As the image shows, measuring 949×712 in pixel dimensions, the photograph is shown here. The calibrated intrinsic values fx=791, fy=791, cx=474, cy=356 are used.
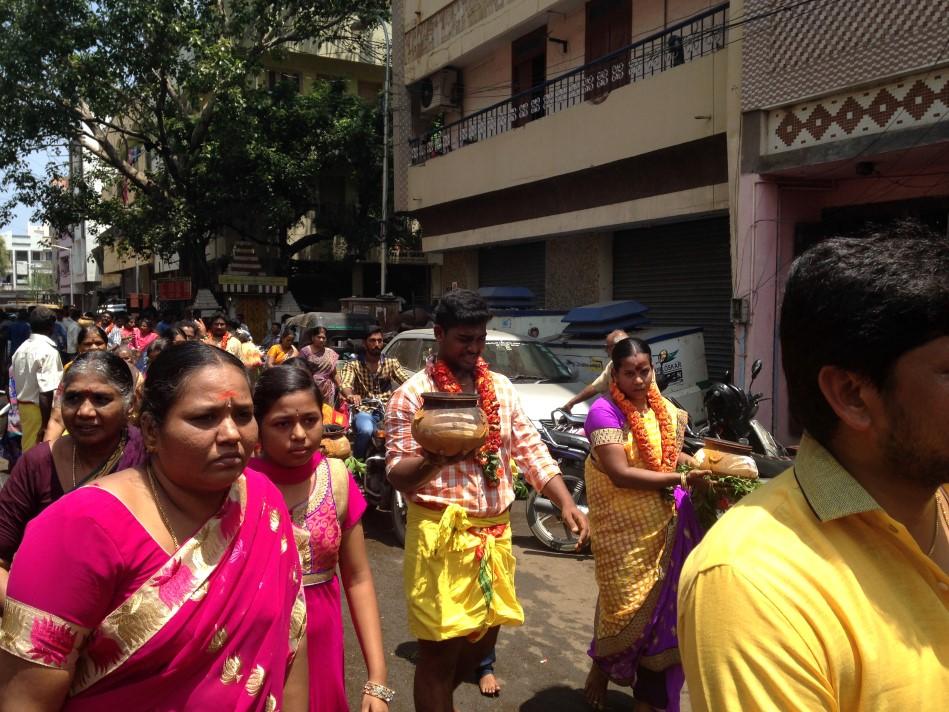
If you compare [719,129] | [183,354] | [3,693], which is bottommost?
[3,693]

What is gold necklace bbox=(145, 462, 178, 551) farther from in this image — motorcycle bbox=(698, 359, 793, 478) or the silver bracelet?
motorcycle bbox=(698, 359, 793, 478)

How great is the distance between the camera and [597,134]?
38.9 ft

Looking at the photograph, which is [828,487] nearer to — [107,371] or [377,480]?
[107,371]

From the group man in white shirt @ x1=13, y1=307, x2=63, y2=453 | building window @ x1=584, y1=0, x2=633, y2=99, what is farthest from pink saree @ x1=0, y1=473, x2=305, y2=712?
building window @ x1=584, y1=0, x2=633, y2=99

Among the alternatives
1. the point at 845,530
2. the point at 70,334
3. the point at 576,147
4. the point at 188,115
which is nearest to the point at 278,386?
the point at 845,530

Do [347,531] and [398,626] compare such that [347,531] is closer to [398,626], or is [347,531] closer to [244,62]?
[398,626]

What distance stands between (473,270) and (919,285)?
16.3m

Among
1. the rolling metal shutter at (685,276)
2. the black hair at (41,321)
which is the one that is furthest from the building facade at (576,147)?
the black hair at (41,321)

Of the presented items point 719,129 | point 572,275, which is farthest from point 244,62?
point 719,129

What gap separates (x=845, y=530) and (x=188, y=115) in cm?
2151

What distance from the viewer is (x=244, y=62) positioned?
18.2 metres

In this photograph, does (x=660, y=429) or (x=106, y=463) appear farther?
(x=660, y=429)

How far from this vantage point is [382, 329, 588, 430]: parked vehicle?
7754 mm

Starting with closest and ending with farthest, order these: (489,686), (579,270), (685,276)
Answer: (489,686), (685,276), (579,270)
